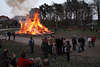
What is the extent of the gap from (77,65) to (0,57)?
15.8 feet

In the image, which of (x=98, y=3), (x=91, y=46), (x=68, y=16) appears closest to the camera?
(x=91, y=46)

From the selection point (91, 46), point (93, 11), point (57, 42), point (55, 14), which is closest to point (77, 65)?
point (57, 42)

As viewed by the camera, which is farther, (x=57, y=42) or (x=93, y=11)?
(x=93, y=11)

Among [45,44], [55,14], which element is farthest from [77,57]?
[55,14]

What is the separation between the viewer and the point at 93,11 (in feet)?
158

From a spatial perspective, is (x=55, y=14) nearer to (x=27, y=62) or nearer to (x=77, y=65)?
(x=77, y=65)

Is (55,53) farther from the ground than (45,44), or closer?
closer

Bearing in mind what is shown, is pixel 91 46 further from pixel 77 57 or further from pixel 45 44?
pixel 45 44

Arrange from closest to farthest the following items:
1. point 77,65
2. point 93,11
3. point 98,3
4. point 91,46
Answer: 1. point 77,65
2. point 91,46
3. point 98,3
4. point 93,11

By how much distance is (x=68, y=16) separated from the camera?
2073 inches

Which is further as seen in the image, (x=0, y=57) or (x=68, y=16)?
(x=68, y=16)

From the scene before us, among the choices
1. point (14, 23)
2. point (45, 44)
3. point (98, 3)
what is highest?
point (98, 3)

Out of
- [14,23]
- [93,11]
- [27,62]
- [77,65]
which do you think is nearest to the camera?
[27,62]

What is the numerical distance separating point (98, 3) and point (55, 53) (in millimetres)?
38536
